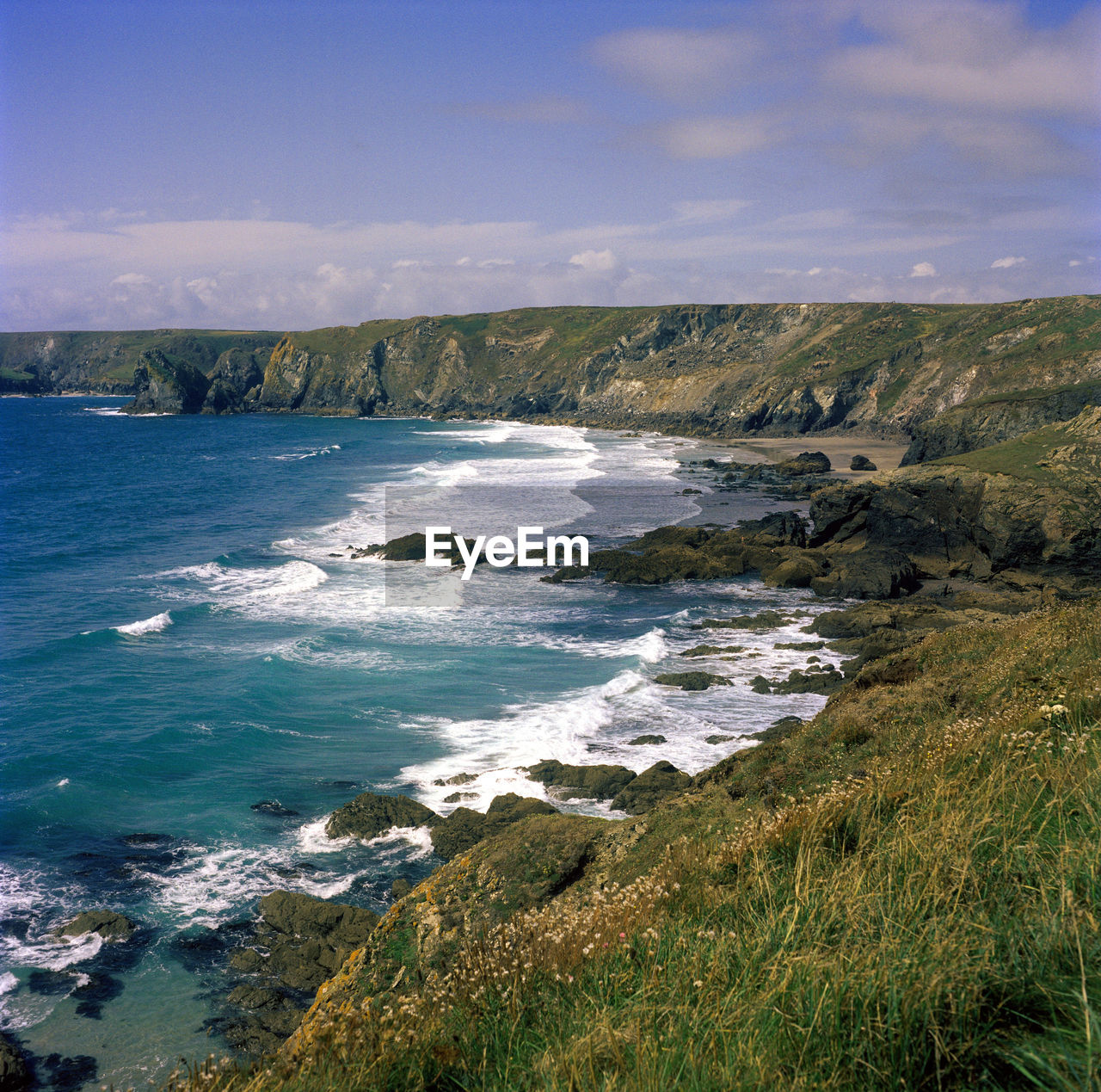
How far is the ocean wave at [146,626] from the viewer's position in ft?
78.9

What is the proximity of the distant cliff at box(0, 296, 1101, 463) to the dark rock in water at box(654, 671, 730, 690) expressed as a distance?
101ft

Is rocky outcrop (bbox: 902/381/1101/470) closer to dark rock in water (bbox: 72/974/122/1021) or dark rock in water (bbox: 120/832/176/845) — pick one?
dark rock in water (bbox: 120/832/176/845)

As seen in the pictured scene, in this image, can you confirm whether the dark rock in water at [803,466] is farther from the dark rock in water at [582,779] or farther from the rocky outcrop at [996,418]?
the dark rock in water at [582,779]

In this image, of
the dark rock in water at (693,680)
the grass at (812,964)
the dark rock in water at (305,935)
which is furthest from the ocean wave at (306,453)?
the grass at (812,964)

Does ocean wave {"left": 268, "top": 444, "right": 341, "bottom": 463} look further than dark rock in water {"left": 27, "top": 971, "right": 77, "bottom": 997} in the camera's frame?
Yes

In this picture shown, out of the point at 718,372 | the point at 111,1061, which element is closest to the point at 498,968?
the point at 111,1061

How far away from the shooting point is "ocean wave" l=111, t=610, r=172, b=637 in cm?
2405

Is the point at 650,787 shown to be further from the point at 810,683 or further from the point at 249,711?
the point at 249,711

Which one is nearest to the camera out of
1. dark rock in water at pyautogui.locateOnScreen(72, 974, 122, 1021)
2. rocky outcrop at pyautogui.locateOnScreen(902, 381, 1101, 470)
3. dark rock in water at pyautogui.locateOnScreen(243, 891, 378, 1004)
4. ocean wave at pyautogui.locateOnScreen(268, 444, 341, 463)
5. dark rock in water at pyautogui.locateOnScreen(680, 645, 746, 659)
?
dark rock in water at pyautogui.locateOnScreen(72, 974, 122, 1021)

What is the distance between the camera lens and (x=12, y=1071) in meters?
8.39

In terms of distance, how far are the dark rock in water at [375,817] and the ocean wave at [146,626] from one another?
13550 millimetres

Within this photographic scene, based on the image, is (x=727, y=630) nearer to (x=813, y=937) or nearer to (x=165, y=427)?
(x=813, y=937)

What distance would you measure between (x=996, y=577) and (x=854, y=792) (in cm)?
2666

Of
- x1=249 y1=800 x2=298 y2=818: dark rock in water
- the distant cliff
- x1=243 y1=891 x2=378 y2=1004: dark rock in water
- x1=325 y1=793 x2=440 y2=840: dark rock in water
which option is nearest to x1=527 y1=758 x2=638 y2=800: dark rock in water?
x1=325 y1=793 x2=440 y2=840: dark rock in water
